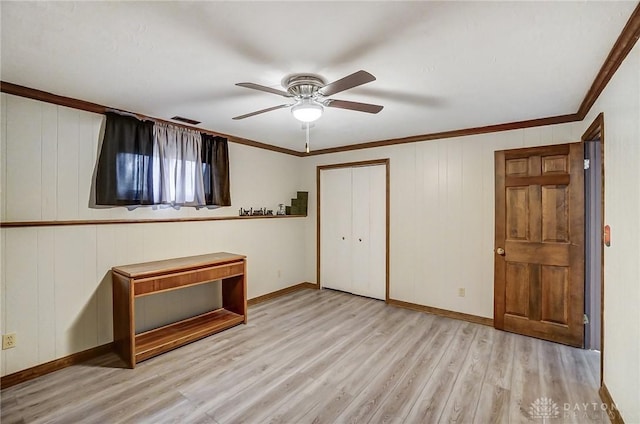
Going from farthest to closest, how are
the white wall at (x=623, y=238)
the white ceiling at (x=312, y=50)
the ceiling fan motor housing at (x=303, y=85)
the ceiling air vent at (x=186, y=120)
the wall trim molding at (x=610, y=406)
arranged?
the ceiling air vent at (x=186, y=120), the ceiling fan motor housing at (x=303, y=85), the wall trim molding at (x=610, y=406), the white wall at (x=623, y=238), the white ceiling at (x=312, y=50)

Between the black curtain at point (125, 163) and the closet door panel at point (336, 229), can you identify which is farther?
the closet door panel at point (336, 229)

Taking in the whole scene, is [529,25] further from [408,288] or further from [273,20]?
[408,288]

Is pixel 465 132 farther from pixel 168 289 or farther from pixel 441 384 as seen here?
pixel 168 289

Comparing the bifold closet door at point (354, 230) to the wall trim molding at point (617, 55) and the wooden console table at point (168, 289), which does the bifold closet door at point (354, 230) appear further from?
the wall trim molding at point (617, 55)

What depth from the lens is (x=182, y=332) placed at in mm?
3244

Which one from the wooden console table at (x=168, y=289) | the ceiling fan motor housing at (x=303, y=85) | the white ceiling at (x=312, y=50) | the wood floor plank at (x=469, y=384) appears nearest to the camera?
the white ceiling at (x=312, y=50)

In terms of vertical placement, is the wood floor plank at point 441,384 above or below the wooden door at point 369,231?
below

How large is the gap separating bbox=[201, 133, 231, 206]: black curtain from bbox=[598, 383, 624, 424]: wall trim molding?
4.06 m

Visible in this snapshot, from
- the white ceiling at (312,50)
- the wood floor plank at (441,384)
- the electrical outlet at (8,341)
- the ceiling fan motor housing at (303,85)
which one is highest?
the white ceiling at (312,50)

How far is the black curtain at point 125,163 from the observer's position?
2934mm

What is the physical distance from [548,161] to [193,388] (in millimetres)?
4089

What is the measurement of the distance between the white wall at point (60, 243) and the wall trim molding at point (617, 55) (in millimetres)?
4007

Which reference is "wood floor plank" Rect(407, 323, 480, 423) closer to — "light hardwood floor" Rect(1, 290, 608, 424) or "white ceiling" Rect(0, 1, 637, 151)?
"light hardwood floor" Rect(1, 290, 608, 424)

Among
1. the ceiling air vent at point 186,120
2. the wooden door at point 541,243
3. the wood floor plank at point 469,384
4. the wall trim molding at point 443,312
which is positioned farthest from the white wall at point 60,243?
the wooden door at point 541,243
